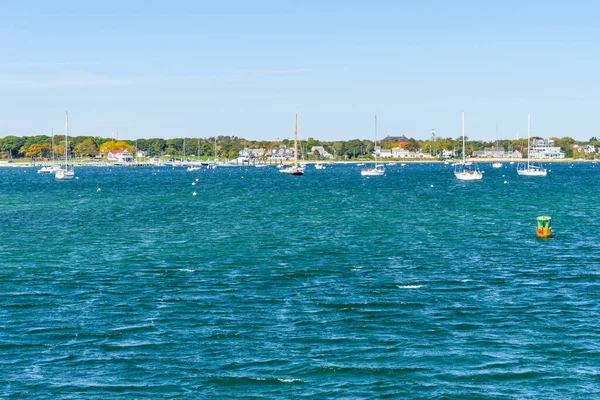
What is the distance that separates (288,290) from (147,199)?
354 ft

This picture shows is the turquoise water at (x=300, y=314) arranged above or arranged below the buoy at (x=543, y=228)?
below

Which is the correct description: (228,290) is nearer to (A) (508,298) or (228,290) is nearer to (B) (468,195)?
(A) (508,298)

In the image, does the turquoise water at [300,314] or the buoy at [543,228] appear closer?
the turquoise water at [300,314]

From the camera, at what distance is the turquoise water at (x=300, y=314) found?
104ft

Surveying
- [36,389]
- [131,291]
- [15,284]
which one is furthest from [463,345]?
[15,284]

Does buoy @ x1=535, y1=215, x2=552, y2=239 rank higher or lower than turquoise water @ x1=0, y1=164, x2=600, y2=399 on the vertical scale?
higher

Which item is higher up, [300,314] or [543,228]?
[543,228]

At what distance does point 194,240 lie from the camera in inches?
3051

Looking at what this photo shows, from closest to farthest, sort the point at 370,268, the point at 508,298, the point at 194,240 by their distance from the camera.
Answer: the point at 508,298 → the point at 370,268 → the point at 194,240

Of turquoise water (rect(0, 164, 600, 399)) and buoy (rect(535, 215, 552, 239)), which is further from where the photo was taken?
buoy (rect(535, 215, 552, 239))

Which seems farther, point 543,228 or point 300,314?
point 543,228

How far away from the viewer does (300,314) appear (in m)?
42.4

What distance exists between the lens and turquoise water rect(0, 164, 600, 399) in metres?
31.8

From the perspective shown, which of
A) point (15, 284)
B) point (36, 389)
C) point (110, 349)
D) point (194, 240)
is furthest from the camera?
point (194, 240)
